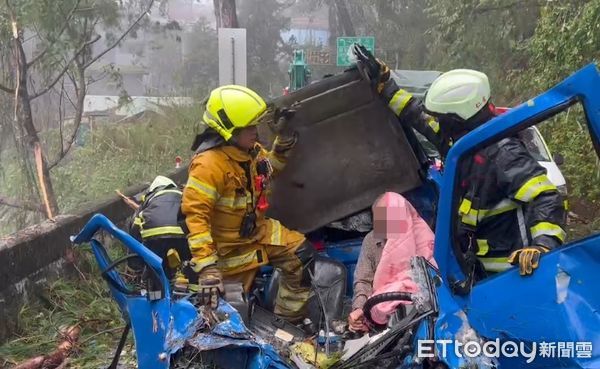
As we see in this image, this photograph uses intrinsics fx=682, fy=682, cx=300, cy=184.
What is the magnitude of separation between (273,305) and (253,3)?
27.3 metres

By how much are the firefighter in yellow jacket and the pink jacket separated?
0.59 meters

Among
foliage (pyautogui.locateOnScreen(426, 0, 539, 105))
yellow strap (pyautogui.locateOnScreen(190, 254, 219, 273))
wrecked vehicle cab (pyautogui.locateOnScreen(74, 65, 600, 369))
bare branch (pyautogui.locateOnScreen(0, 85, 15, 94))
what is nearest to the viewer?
wrecked vehicle cab (pyautogui.locateOnScreen(74, 65, 600, 369))

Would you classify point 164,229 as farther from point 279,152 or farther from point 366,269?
point 366,269

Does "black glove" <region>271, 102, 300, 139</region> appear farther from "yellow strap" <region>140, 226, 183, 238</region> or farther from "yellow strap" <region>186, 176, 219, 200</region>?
"yellow strap" <region>140, 226, 183, 238</region>

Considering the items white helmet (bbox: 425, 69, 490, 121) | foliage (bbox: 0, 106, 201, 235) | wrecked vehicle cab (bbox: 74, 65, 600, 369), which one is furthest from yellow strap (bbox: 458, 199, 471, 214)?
foliage (bbox: 0, 106, 201, 235)

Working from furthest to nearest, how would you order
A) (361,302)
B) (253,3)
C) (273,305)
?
(253,3) < (273,305) < (361,302)

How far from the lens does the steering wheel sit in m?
3.00

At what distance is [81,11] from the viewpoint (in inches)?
335

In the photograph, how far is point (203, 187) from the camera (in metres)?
3.73

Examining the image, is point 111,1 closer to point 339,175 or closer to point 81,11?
point 81,11

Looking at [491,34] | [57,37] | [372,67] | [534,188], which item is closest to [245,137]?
[372,67]

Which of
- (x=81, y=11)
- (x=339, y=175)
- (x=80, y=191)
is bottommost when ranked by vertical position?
(x=80, y=191)

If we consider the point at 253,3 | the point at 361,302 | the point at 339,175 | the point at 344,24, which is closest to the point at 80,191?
the point at 339,175

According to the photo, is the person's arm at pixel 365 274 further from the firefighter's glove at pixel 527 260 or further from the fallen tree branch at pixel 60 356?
the fallen tree branch at pixel 60 356
